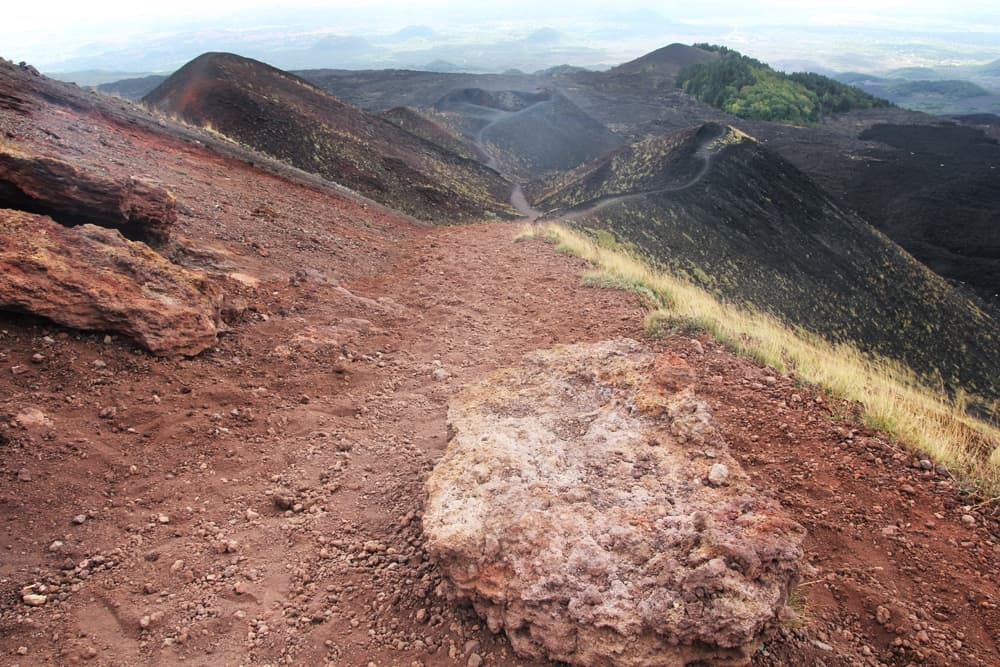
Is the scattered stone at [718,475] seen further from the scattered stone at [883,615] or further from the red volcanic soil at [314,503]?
the scattered stone at [883,615]

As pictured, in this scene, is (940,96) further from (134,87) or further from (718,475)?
(718,475)

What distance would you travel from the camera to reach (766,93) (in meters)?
56.1

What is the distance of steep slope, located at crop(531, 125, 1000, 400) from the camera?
14.8 meters

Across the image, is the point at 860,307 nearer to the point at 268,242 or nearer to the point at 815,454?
the point at 815,454

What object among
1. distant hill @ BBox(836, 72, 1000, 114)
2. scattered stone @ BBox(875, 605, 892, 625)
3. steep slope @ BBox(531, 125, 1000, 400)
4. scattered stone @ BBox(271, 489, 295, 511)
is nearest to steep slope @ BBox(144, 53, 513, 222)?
steep slope @ BBox(531, 125, 1000, 400)

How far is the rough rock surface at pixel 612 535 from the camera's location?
8.55 ft

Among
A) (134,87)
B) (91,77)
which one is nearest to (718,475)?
(134,87)

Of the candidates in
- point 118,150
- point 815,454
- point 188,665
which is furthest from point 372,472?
point 118,150

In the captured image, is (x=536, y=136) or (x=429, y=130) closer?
(x=429, y=130)

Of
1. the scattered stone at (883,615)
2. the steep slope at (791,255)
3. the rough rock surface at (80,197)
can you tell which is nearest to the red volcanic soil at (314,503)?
the scattered stone at (883,615)

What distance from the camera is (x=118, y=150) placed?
10609 millimetres

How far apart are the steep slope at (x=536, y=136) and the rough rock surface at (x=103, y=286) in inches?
1314

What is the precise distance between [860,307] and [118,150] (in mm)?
17536

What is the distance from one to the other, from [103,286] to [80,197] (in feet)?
5.42
